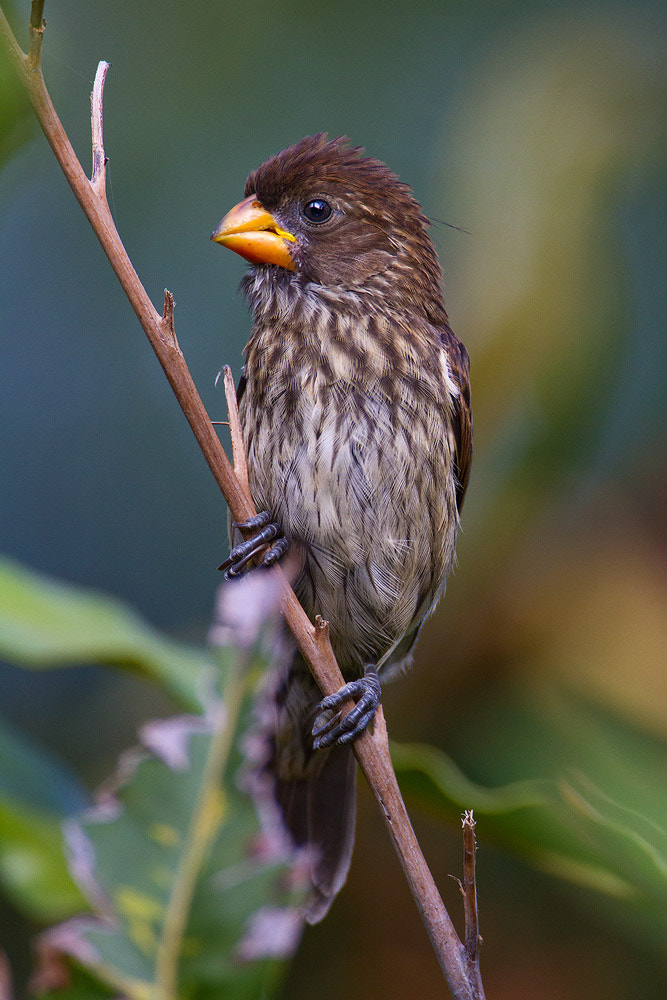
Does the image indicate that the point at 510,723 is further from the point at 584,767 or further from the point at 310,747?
the point at 584,767

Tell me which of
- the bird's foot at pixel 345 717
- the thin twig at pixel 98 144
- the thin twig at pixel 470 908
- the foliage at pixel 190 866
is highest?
the thin twig at pixel 98 144

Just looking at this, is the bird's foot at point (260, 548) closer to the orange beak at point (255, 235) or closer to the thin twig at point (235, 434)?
the thin twig at point (235, 434)

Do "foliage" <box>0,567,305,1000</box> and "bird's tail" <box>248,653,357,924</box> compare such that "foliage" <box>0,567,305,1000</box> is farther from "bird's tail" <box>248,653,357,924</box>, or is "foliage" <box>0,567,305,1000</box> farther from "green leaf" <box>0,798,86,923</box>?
"bird's tail" <box>248,653,357,924</box>

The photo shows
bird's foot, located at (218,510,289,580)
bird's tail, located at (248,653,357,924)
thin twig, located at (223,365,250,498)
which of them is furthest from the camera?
bird's tail, located at (248,653,357,924)

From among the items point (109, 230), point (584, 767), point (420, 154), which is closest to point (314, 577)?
point (584, 767)

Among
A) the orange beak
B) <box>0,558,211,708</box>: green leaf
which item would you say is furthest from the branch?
the orange beak

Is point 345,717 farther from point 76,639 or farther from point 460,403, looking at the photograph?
point 460,403

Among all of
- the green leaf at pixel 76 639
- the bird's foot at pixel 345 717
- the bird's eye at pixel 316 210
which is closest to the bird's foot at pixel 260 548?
the green leaf at pixel 76 639
